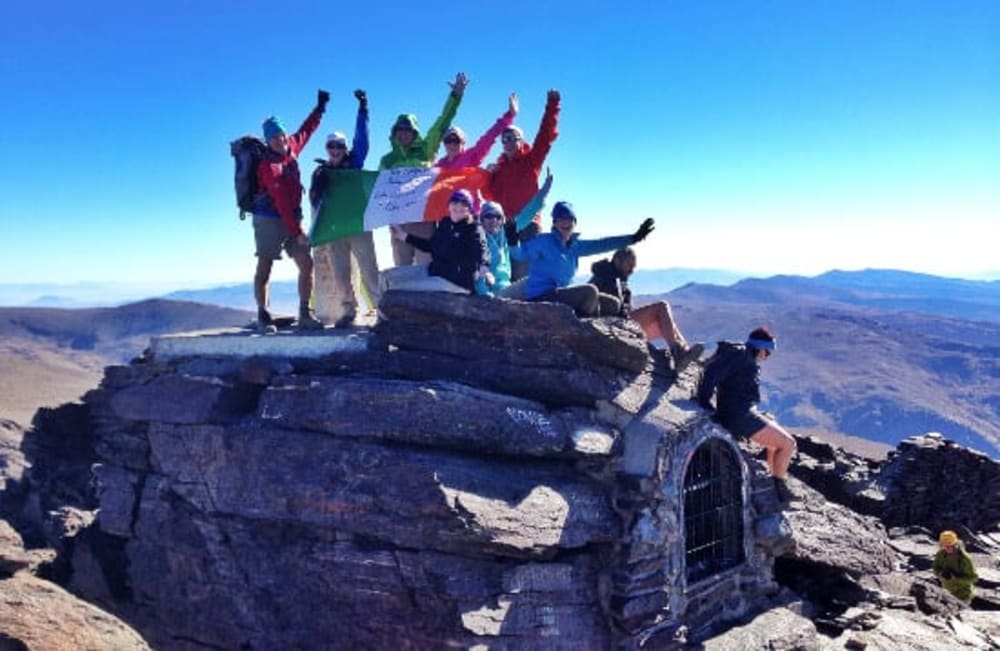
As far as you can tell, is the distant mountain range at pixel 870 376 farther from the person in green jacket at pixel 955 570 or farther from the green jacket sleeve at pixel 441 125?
the green jacket sleeve at pixel 441 125

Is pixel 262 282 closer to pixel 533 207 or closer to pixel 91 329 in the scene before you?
pixel 533 207

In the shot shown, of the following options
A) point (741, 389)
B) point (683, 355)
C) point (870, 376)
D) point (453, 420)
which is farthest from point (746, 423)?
point (870, 376)

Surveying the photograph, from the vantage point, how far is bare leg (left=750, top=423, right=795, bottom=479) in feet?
38.2

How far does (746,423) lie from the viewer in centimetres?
1150

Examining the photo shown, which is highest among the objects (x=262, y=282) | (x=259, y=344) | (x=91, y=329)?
(x=262, y=282)

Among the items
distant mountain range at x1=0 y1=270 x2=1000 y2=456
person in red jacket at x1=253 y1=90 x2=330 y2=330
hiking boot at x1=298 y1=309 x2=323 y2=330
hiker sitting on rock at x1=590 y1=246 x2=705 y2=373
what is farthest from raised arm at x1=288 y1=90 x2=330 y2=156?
distant mountain range at x1=0 y1=270 x2=1000 y2=456

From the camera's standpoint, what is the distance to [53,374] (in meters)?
105

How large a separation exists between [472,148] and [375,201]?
2.00m

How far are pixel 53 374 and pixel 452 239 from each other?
113033 millimetres

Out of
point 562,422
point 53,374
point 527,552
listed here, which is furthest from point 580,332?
point 53,374

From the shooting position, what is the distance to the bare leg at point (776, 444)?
11633 millimetres

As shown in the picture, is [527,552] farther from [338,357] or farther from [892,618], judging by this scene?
[892,618]

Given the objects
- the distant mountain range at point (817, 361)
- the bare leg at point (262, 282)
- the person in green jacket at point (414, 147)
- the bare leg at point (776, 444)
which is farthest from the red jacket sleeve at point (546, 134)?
the distant mountain range at point (817, 361)

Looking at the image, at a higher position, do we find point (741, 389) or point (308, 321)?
point (308, 321)
